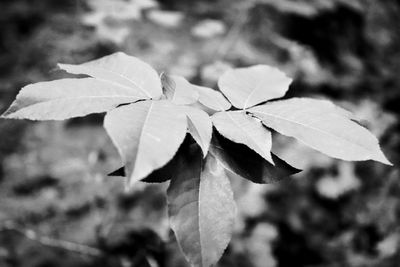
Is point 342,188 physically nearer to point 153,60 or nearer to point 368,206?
point 368,206

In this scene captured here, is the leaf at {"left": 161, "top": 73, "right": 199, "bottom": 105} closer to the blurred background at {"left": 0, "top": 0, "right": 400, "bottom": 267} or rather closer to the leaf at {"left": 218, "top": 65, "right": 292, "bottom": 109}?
the leaf at {"left": 218, "top": 65, "right": 292, "bottom": 109}

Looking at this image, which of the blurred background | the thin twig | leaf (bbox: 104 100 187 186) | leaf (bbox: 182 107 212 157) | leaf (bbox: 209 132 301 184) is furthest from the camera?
the blurred background

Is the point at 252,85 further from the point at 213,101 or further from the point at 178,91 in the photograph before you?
the point at 178,91

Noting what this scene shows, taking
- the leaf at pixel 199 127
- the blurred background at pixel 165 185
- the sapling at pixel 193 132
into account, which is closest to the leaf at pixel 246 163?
the sapling at pixel 193 132

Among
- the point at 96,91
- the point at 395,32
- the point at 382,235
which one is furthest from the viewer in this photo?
the point at 395,32

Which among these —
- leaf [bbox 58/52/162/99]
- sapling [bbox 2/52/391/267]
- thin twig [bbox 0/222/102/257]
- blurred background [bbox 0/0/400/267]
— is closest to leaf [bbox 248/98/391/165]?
sapling [bbox 2/52/391/267]

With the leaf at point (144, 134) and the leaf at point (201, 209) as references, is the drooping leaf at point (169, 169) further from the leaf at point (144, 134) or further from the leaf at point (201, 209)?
the leaf at point (144, 134)

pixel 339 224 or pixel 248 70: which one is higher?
pixel 248 70

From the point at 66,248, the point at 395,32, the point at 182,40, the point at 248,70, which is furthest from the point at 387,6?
the point at 66,248
